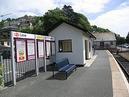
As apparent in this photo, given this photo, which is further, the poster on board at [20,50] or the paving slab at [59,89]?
the poster on board at [20,50]

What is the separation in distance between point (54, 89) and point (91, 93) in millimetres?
1700

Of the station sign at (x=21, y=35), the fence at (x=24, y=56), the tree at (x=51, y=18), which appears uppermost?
the tree at (x=51, y=18)

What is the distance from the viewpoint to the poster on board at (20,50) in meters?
13.4

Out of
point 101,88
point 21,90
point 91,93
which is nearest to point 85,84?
point 101,88

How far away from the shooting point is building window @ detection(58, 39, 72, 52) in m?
21.8

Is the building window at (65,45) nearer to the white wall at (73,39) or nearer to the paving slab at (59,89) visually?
the white wall at (73,39)

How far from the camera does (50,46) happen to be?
65.2 ft

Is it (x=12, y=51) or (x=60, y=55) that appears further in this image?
(x=60, y=55)


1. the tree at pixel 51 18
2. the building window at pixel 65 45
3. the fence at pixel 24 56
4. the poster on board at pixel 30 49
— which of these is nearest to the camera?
the fence at pixel 24 56

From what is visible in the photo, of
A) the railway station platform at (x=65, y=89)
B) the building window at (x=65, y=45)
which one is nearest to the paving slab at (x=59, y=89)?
the railway station platform at (x=65, y=89)

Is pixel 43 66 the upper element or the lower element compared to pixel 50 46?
lower

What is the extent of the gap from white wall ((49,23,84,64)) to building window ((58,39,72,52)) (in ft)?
1.01

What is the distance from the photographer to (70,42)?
71.3ft

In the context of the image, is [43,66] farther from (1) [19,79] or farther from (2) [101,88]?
(2) [101,88]
